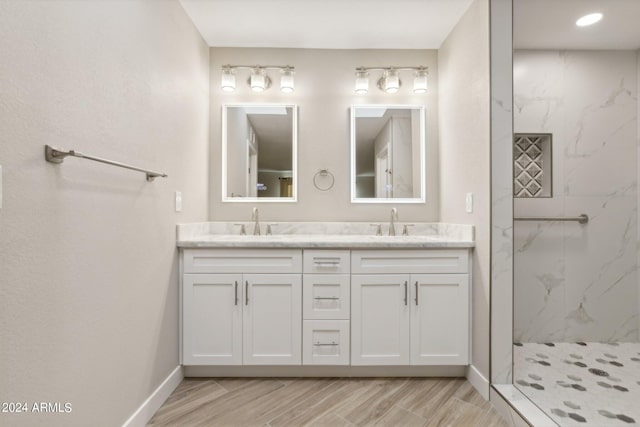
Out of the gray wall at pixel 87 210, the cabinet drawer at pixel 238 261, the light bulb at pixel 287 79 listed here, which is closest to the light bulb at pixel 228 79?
the light bulb at pixel 287 79

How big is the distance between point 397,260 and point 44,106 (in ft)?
5.72

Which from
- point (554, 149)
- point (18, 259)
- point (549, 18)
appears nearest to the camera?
point (18, 259)

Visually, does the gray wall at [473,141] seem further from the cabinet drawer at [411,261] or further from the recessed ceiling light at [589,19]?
the recessed ceiling light at [589,19]

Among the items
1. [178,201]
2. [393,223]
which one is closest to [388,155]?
[393,223]

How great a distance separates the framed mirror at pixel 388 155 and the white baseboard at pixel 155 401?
1672 mm

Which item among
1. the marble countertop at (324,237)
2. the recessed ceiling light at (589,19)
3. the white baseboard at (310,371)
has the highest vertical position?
the recessed ceiling light at (589,19)

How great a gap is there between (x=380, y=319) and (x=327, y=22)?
78.0 inches

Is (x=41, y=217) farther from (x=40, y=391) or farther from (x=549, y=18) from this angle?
(x=549, y=18)

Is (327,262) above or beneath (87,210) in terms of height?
beneath

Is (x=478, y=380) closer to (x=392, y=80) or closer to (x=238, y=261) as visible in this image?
(x=238, y=261)

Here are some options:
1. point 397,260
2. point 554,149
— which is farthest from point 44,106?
point 554,149

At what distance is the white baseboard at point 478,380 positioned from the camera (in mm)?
1748

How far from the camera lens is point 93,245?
1.18 m

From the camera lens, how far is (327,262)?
1.93m
